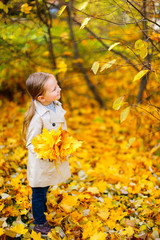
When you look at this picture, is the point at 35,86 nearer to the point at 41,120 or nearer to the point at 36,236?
the point at 41,120

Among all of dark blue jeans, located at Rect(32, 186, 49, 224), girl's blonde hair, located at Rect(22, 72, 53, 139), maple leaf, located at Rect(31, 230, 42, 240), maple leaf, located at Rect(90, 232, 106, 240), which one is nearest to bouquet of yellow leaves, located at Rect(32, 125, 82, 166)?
girl's blonde hair, located at Rect(22, 72, 53, 139)

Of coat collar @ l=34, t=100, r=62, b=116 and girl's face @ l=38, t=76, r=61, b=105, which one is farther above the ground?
girl's face @ l=38, t=76, r=61, b=105

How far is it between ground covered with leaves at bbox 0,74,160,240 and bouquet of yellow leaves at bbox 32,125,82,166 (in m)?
0.44

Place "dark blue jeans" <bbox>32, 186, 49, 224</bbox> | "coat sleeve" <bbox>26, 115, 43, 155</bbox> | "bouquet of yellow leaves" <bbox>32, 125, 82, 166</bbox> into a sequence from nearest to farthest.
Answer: "bouquet of yellow leaves" <bbox>32, 125, 82, 166</bbox>
"coat sleeve" <bbox>26, 115, 43, 155</bbox>
"dark blue jeans" <bbox>32, 186, 49, 224</bbox>

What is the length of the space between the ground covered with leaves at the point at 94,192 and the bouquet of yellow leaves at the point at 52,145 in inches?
17.4

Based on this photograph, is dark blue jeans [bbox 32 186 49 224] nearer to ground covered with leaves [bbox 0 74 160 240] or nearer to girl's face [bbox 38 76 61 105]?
ground covered with leaves [bbox 0 74 160 240]

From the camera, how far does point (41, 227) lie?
1853 millimetres

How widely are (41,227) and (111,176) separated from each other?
1091 millimetres

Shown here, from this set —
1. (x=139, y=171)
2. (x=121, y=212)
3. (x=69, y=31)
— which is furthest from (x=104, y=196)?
(x=69, y=31)

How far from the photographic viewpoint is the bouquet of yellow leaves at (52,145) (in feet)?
4.94

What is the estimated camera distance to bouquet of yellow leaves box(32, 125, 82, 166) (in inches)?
59.3

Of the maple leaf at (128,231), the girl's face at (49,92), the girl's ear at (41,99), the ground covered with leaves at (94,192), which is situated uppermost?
the girl's face at (49,92)

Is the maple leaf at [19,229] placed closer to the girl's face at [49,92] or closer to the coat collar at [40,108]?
the coat collar at [40,108]

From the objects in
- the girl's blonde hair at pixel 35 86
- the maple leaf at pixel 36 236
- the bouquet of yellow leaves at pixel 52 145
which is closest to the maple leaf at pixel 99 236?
the maple leaf at pixel 36 236
